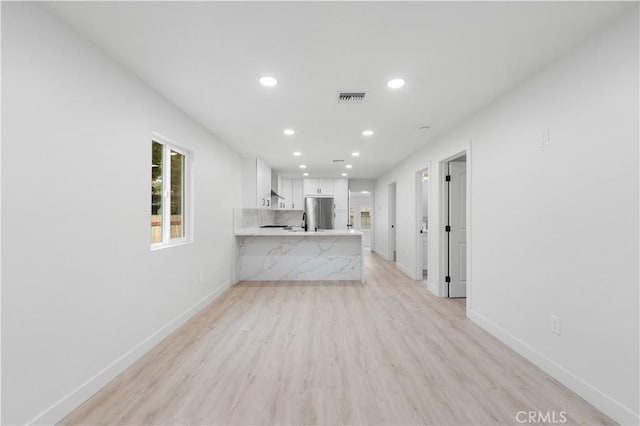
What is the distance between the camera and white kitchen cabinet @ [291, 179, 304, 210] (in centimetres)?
871

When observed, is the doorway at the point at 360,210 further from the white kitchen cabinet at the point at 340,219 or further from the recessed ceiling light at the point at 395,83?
the recessed ceiling light at the point at 395,83

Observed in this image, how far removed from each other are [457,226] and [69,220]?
4386 mm

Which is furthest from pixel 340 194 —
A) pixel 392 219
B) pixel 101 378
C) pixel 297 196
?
pixel 101 378

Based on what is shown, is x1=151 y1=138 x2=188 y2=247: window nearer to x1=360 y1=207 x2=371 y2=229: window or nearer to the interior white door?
the interior white door

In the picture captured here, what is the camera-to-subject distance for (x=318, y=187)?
859 cm

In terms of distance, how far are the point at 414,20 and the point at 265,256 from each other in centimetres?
444

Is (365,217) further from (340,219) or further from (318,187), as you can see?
(318,187)

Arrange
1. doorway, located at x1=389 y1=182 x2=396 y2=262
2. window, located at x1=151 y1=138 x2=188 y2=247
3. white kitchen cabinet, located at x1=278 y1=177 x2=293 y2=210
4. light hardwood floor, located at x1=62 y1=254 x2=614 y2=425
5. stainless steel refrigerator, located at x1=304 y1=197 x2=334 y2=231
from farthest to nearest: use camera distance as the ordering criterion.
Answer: white kitchen cabinet, located at x1=278 y1=177 x2=293 y2=210
stainless steel refrigerator, located at x1=304 y1=197 x2=334 y2=231
doorway, located at x1=389 y1=182 x2=396 y2=262
window, located at x1=151 y1=138 x2=188 y2=247
light hardwood floor, located at x1=62 y1=254 x2=614 y2=425

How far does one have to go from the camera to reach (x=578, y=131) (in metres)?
2.00

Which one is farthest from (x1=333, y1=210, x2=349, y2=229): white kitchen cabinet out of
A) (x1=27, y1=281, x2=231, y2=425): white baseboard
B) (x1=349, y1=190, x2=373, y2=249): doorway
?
(x1=27, y1=281, x2=231, y2=425): white baseboard

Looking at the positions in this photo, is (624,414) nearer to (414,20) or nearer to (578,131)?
(578,131)

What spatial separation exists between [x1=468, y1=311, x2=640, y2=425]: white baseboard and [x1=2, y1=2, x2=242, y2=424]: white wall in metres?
3.29

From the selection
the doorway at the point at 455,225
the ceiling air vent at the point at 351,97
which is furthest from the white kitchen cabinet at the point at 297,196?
the ceiling air vent at the point at 351,97

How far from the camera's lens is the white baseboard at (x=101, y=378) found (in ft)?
5.52
